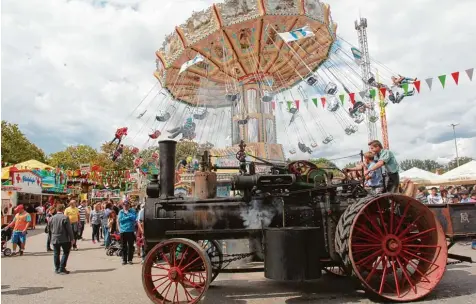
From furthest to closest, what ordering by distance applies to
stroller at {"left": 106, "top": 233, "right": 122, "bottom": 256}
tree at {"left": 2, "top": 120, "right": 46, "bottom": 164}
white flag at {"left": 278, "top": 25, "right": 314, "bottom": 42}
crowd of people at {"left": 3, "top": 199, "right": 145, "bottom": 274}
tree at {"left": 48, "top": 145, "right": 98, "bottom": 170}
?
tree at {"left": 48, "top": 145, "right": 98, "bottom": 170}, tree at {"left": 2, "top": 120, "right": 46, "bottom": 164}, white flag at {"left": 278, "top": 25, "right": 314, "bottom": 42}, stroller at {"left": 106, "top": 233, "right": 122, "bottom": 256}, crowd of people at {"left": 3, "top": 199, "right": 145, "bottom": 274}

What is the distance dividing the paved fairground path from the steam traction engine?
443 mm

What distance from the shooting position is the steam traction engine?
472cm

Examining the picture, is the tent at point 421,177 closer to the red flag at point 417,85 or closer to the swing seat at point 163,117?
the red flag at point 417,85

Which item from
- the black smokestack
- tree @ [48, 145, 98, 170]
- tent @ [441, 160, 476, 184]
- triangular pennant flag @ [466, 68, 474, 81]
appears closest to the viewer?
the black smokestack

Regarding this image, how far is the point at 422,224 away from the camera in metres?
5.23

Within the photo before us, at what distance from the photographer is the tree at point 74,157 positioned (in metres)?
51.2

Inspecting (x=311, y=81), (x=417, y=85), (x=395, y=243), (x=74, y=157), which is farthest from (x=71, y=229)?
(x=74, y=157)

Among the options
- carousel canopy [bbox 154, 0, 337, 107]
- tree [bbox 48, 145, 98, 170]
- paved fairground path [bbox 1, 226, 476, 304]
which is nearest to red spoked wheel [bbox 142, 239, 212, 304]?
paved fairground path [bbox 1, 226, 476, 304]

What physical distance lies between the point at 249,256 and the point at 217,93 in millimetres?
22994

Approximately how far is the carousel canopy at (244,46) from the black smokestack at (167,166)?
14.4 m

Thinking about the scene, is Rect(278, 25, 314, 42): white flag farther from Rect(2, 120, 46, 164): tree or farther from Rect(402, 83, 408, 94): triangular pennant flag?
Rect(2, 120, 46, 164): tree

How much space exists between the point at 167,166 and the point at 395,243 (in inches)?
133

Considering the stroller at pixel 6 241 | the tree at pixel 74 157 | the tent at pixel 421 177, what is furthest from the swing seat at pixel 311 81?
the tree at pixel 74 157

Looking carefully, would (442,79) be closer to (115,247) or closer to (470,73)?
(470,73)
